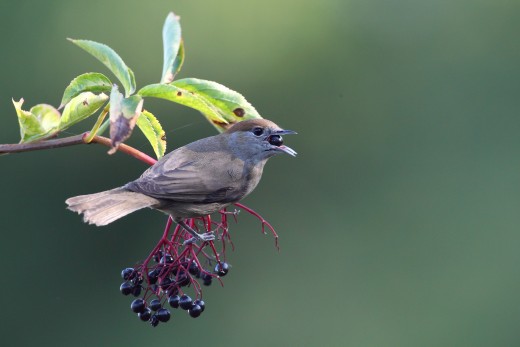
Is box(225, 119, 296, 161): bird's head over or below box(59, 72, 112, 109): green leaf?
below

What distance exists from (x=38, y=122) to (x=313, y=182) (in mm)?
9951

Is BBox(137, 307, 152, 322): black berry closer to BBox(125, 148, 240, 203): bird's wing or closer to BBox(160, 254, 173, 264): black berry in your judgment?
BBox(160, 254, 173, 264): black berry

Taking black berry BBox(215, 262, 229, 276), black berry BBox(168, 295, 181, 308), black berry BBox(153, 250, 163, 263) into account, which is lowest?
black berry BBox(168, 295, 181, 308)

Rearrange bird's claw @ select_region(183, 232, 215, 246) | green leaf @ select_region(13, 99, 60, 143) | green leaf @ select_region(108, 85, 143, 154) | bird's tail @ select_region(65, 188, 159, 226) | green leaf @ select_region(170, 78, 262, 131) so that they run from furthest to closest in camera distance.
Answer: bird's claw @ select_region(183, 232, 215, 246)
bird's tail @ select_region(65, 188, 159, 226)
green leaf @ select_region(170, 78, 262, 131)
green leaf @ select_region(13, 99, 60, 143)
green leaf @ select_region(108, 85, 143, 154)

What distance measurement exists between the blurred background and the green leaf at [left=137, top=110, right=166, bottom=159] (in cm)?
677

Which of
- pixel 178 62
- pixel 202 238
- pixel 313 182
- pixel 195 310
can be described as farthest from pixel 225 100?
pixel 313 182

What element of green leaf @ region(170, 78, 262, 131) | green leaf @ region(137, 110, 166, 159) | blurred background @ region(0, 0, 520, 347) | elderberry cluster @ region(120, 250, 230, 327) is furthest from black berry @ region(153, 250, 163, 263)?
blurred background @ region(0, 0, 520, 347)

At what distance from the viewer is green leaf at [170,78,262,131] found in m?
2.69

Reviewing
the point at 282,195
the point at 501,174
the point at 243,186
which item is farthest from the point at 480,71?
the point at 243,186


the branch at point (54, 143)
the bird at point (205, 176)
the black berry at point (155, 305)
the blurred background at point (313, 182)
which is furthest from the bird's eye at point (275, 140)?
the blurred background at point (313, 182)

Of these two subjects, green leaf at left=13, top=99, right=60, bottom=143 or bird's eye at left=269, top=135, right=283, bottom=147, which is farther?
bird's eye at left=269, top=135, right=283, bottom=147

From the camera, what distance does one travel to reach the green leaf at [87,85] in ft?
8.45

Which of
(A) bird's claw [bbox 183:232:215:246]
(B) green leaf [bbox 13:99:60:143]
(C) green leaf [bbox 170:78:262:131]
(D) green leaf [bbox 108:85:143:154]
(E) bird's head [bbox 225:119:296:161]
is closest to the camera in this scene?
(D) green leaf [bbox 108:85:143:154]

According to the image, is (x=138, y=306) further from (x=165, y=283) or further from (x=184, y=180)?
(x=184, y=180)
